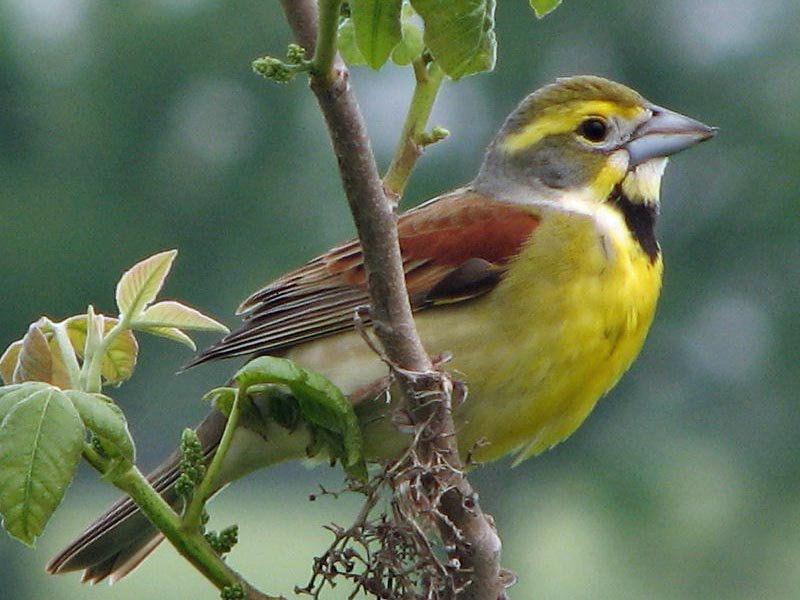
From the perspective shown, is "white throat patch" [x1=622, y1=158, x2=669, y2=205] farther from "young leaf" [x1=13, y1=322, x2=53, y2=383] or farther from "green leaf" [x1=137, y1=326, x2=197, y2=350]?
"young leaf" [x1=13, y1=322, x2=53, y2=383]

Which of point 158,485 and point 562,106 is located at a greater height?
point 562,106

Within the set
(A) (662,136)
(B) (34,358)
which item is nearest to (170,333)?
(B) (34,358)

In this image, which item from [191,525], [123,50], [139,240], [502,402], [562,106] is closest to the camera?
[191,525]

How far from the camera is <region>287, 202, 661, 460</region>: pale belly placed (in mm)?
3420

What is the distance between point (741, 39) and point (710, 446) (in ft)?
A: 21.7

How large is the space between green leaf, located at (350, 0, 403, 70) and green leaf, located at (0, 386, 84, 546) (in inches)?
22.5

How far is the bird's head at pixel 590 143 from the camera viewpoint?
3.79 meters

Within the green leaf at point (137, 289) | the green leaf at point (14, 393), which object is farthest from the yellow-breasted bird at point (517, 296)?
the green leaf at point (14, 393)

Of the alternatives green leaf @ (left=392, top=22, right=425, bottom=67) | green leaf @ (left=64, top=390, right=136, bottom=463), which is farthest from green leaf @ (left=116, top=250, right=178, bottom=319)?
green leaf @ (left=392, top=22, right=425, bottom=67)

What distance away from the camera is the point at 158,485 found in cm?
357

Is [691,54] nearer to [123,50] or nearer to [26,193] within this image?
[123,50]

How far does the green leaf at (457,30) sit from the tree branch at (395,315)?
116mm

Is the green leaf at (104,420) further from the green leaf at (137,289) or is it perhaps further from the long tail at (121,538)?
the long tail at (121,538)

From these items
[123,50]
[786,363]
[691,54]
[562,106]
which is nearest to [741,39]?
[691,54]
